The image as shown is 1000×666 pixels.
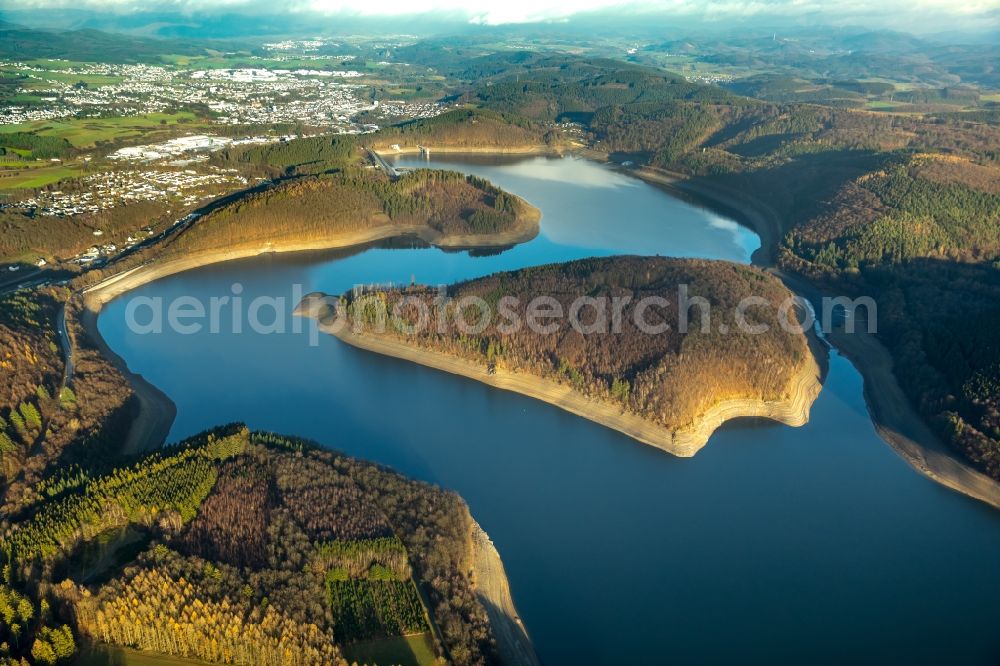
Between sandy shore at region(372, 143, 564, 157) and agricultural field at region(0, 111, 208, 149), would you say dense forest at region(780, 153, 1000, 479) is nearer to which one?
sandy shore at region(372, 143, 564, 157)

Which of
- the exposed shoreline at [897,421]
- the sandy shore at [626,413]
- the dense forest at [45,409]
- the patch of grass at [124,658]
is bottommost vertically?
the exposed shoreline at [897,421]

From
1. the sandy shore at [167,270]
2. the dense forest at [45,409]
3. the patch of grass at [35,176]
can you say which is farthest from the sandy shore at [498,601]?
the patch of grass at [35,176]

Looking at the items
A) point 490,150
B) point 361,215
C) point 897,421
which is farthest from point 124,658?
point 490,150

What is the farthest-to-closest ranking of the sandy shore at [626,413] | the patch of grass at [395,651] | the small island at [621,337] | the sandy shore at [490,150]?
the sandy shore at [490,150] < the small island at [621,337] < the sandy shore at [626,413] < the patch of grass at [395,651]

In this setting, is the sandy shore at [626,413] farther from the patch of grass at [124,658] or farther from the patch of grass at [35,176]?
the patch of grass at [35,176]

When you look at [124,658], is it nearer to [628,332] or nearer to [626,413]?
[626,413]

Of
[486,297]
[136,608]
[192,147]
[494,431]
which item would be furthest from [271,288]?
[192,147]

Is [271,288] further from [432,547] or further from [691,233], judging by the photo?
[691,233]
